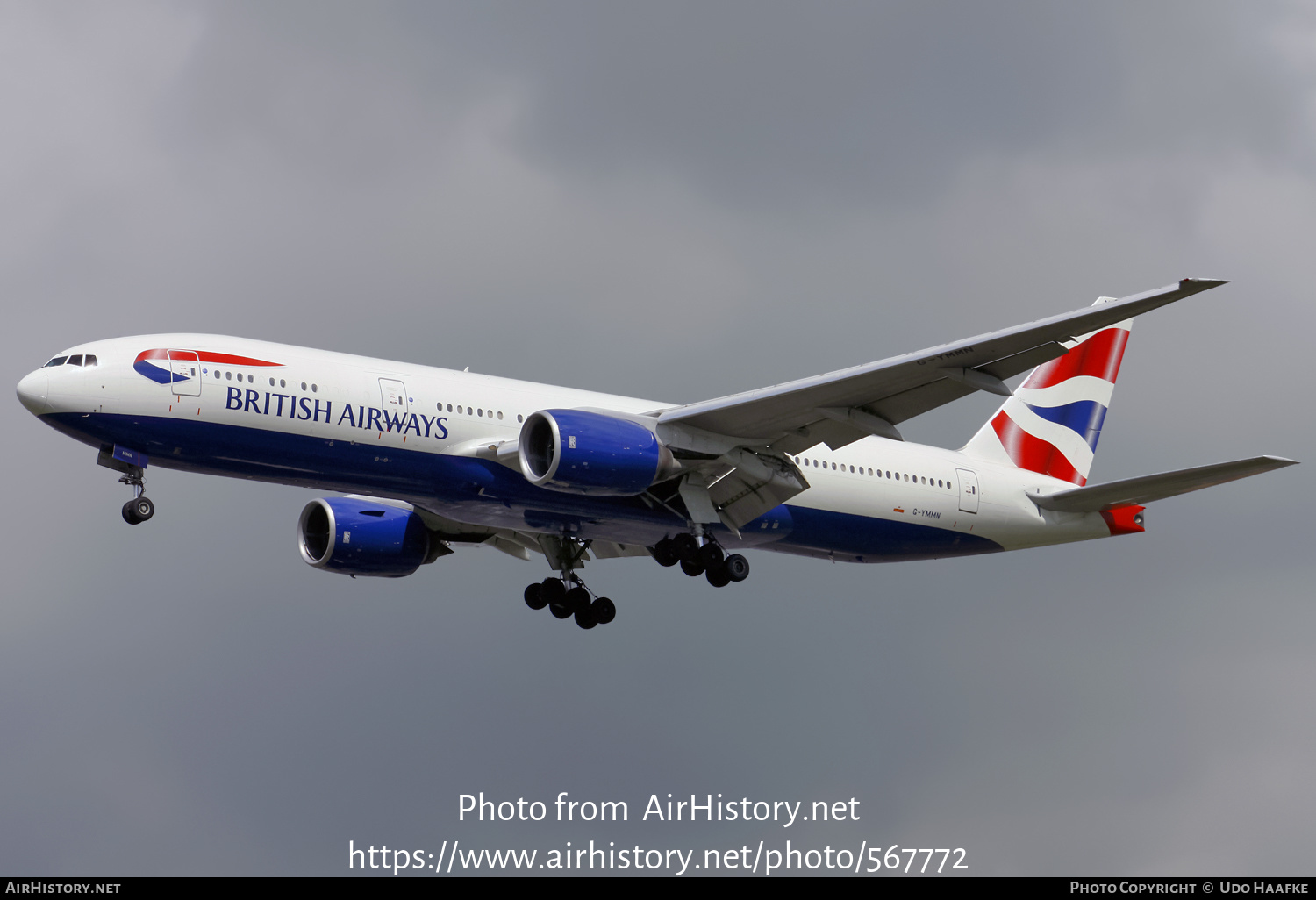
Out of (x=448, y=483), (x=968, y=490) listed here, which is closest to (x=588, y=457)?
(x=448, y=483)

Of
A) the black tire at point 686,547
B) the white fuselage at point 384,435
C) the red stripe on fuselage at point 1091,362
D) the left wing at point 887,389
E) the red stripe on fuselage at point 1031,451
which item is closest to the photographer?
the left wing at point 887,389

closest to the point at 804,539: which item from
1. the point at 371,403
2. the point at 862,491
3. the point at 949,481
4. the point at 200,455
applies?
the point at 862,491

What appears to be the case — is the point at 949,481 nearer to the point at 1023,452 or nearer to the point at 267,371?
the point at 1023,452

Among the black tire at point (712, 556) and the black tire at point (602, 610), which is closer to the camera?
the black tire at point (712, 556)

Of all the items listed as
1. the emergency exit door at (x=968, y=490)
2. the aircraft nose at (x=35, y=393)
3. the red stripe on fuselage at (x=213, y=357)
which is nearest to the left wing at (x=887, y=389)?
the emergency exit door at (x=968, y=490)

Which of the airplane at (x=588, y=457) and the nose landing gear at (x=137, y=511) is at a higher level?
the airplane at (x=588, y=457)

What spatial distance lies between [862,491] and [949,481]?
2.83 m

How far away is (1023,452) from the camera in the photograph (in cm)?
4216

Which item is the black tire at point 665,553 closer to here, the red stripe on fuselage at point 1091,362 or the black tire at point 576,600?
the black tire at point 576,600

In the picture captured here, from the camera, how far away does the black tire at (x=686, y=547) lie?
35.7 meters

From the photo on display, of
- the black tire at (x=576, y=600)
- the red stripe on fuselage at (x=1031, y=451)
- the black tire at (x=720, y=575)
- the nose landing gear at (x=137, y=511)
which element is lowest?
the nose landing gear at (x=137, y=511)

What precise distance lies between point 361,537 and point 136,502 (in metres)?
8.50

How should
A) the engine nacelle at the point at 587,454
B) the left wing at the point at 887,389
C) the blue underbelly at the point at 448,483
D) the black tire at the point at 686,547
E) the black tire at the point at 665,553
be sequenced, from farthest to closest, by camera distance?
the black tire at the point at 665,553 → the black tire at the point at 686,547 → the engine nacelle at the point at 587,454 → the blue underbelly at the point at 448,483 → the left wing at the point at 887,389

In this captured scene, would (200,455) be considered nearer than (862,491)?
Yes
